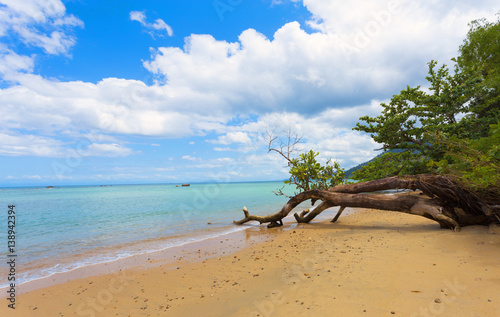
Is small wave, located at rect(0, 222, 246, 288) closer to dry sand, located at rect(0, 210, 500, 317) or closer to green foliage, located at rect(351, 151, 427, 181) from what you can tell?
dry sand, located at rect(0, 210, 500, 317)

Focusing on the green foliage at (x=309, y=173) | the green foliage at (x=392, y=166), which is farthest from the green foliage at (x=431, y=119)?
the green foliage at (x=309, y=173)

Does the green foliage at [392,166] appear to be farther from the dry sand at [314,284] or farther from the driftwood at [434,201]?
the dry sand at [314,284]

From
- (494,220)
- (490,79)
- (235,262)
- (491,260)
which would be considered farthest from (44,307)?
(490,79)

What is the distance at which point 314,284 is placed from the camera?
471 centimetres

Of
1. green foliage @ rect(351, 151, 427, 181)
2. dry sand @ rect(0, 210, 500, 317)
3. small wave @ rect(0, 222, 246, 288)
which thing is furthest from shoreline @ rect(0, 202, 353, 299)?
green foliage @ rect(351, 151, 427, 181)

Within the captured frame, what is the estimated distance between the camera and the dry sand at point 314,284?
12.2 ft

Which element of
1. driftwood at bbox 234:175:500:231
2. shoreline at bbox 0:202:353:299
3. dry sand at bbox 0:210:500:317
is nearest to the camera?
dry sand at bbox 0:210:500:317

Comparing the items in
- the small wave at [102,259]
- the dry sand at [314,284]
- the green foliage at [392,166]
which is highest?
the green foliage at [392,166]

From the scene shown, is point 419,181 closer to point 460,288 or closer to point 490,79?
point 460,288

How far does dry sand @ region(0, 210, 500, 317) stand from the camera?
3.73 m

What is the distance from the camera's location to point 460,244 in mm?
6523

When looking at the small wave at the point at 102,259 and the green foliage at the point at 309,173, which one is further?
the green foliage at the point at 309,173

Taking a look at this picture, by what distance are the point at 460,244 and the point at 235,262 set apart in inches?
242

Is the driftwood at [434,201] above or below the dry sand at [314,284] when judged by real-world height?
above
